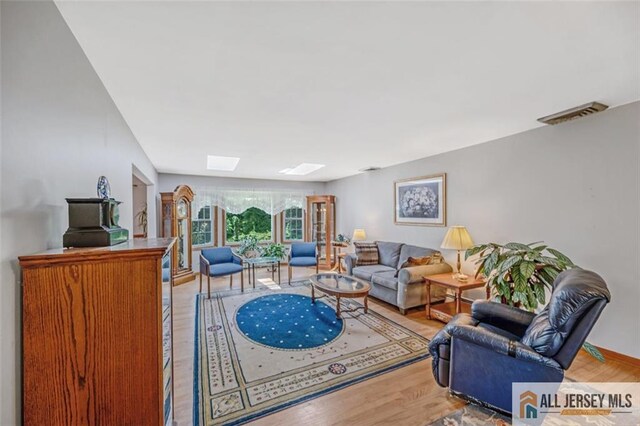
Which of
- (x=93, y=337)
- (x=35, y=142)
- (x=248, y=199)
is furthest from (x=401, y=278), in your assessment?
(x=248, y=199)

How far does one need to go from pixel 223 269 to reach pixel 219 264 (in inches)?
12.3

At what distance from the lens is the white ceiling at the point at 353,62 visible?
1.29 meters

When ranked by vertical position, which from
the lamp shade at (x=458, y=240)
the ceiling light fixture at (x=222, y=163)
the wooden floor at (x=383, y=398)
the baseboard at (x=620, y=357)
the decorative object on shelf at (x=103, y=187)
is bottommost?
the wooden floor at (x=383, y=398)

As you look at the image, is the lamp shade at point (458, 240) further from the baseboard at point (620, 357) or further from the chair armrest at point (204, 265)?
the chair armrest at point (204, 265)

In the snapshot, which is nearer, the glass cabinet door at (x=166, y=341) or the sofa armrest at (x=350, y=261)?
the glass cabinet door at (x=166, y=341)

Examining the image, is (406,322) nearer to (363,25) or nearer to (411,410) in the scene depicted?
(411,410)

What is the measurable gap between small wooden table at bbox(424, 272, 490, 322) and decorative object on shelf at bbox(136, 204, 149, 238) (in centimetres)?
478

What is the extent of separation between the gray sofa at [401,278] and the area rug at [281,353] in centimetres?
41

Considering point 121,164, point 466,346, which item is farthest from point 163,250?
point 466,346

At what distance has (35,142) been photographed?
1.09m

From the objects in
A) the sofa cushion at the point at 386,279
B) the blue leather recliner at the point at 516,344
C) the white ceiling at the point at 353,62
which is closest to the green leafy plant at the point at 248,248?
the sofa cushion at the point at 386,279

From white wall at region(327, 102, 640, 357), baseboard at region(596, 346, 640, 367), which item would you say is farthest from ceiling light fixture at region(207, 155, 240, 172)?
baseboard at region(596, 346, 640, 367)

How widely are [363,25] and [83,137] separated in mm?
1717

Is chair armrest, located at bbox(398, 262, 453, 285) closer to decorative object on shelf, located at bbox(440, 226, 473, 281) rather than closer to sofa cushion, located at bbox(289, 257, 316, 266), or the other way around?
decorative object on shelf, located at bbox(440, 226, 473, 281)
